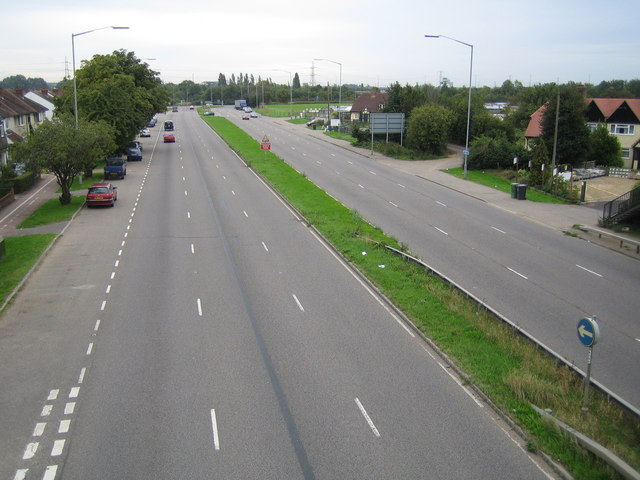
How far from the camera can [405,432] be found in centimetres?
1177

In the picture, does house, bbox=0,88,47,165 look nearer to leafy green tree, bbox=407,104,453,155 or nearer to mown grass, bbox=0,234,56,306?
mown grass, bbox=0,234,56,306

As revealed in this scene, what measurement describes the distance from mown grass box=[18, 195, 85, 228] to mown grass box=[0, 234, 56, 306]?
377 cm

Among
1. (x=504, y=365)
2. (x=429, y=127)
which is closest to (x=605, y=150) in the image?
(x=429, y=127)

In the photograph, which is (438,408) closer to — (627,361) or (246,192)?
(627,361)

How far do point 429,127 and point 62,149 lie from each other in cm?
3942

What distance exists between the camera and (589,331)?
1168 centimetres

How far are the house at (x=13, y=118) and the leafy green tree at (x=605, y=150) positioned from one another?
172ft

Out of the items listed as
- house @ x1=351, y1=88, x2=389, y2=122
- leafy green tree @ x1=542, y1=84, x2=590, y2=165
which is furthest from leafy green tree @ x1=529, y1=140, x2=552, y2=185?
house @ x1=351, y1=88, x2=389, y2=122

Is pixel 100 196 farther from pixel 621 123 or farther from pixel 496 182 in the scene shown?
pixel 621 123

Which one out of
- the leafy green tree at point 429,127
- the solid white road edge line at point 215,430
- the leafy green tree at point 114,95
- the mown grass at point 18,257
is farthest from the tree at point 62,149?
the leafy green tree at point 429,127

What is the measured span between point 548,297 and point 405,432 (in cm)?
1115

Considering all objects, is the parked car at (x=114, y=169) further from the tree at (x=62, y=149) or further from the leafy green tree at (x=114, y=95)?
the tree at (x=62, y=149)

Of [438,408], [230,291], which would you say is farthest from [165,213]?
[438,408]

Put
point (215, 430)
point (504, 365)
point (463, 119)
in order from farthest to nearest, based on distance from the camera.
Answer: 1. point (463, 119)
2. point (504, 365)
3. point (215, 430)
